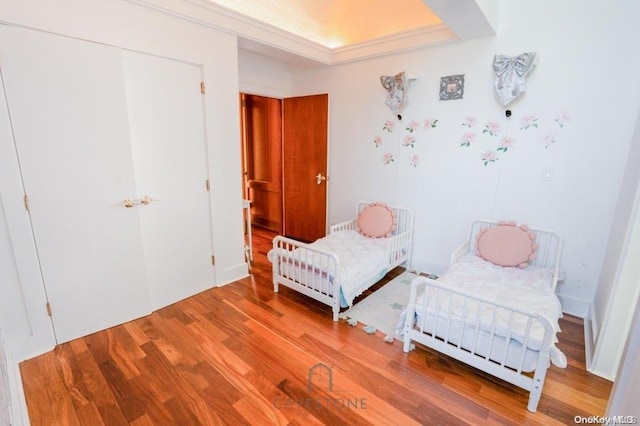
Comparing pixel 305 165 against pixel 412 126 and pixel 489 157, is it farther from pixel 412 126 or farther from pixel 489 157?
pixel 489 157

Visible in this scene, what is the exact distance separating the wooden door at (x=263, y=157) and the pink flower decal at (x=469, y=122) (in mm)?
2564

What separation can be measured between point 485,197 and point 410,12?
2.08 metres

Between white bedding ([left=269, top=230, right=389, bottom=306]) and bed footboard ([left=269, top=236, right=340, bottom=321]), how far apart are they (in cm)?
2

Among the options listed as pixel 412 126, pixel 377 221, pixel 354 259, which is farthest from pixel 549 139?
pixel 354 259

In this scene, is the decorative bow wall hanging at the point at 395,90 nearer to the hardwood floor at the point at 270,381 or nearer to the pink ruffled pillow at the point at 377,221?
the pink ruffled pillow at the point at 377,221

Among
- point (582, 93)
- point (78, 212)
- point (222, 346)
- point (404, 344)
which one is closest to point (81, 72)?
point (78, 212)

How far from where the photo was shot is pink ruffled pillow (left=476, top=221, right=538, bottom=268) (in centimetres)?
256

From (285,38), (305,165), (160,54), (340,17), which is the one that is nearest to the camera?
(160,54)

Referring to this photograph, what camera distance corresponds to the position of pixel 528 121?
259 cm

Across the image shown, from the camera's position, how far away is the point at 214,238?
294 cm

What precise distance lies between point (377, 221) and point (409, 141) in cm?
95

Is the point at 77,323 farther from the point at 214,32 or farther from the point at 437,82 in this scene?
the point at 437,82

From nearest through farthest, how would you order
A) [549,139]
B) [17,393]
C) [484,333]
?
1. [17,393]
2. [484,333]
3. [549,139]

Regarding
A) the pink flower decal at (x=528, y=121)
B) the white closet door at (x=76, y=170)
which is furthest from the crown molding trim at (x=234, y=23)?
the pink flower decal at (x=528, y=121)
